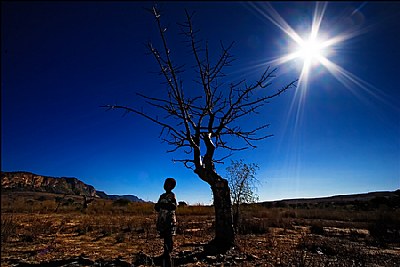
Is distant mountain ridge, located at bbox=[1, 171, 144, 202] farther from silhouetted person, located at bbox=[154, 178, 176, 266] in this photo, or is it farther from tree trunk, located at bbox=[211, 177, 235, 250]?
silhouetted person, located at bbox=[154, 178, 176, 266]

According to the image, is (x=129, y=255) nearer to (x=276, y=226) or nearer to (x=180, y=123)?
(x=180, y=123)

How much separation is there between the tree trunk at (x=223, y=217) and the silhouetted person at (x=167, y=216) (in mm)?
1634

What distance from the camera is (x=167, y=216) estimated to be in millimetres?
5113

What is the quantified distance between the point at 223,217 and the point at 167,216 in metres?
1.93

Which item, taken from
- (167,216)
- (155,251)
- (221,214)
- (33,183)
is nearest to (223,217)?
(221,214)

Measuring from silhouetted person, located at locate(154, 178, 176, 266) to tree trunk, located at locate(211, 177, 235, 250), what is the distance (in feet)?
5.36

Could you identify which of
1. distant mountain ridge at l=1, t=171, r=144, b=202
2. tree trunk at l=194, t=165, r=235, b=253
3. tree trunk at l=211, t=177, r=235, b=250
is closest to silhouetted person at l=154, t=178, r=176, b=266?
tree trunk at l=194, t=165, r=235, b=253

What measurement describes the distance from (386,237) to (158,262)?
852 cm

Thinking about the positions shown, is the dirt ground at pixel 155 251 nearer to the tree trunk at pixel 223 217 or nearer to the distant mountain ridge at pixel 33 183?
the tree trunk at pixel 223 217

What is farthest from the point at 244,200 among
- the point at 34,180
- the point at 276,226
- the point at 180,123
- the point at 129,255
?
the point at 34,180

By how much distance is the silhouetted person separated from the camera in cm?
505

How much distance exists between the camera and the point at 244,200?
11492 millimetres

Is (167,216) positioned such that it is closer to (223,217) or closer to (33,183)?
(223,217)

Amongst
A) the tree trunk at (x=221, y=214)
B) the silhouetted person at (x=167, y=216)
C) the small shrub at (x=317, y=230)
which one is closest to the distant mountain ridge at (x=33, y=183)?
the small shrub at (x=317, y=230)
